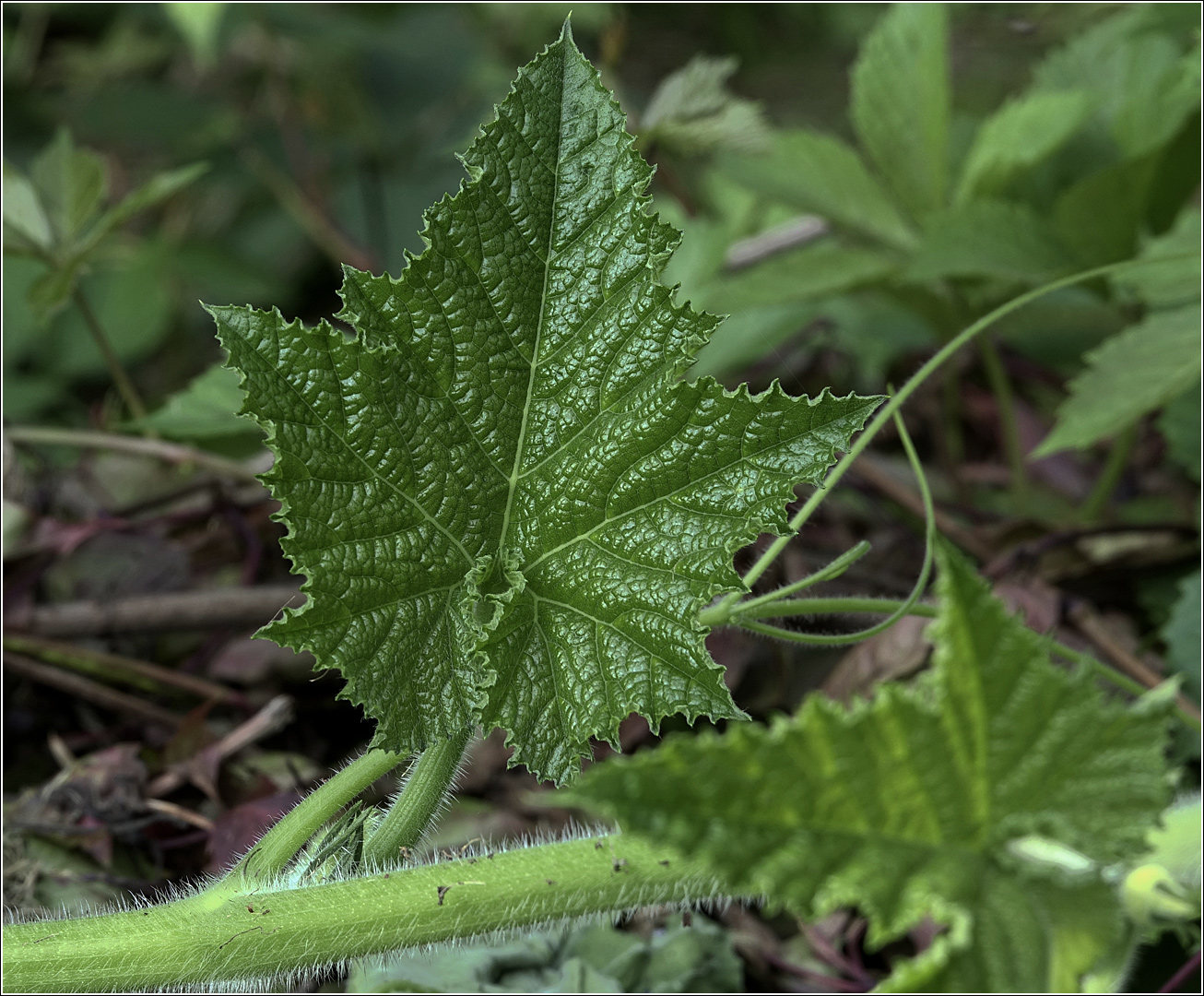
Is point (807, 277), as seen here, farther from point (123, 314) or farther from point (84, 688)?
point (123, 314)

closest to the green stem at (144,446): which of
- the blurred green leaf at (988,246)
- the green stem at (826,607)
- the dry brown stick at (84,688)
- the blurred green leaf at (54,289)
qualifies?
the blurred green leaf at (54,289)

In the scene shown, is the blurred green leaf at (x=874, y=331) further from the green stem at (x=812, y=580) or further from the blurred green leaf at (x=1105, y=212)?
the green stem at (x=812, y=580)

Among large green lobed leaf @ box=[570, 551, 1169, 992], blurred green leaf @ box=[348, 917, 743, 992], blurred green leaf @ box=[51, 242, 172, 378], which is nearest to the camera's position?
large green lobed leaf @ box=[570, 551, 1169, 992]

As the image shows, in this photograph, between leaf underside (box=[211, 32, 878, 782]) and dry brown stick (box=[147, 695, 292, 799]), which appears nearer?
leaf underside (box=[211, 32, 878, 782])

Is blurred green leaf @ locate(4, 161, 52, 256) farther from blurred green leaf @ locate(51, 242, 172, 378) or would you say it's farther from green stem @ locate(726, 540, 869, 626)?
green stem @ locate(726, 540, 869, 626)

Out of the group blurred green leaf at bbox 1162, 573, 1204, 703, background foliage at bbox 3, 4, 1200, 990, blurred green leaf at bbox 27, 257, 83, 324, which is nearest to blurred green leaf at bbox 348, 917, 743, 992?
background foliage at bbox 3, 4, 1200, 990

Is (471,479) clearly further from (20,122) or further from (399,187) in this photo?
(20,122)

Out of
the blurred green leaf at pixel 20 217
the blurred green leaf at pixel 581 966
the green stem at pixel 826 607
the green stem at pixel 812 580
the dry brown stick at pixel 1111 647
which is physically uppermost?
the blurred green leaf at pixel 20 217
